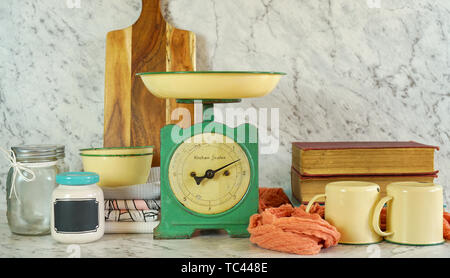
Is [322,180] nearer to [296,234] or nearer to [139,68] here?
[296,234]

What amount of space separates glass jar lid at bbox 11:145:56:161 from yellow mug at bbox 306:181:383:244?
2.23 feet

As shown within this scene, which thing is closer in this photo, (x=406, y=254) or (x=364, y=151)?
(x=406, y=254)

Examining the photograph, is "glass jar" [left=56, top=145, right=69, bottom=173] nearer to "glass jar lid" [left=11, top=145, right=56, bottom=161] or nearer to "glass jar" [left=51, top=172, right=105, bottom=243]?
"glass jar lid" [left=11, top=145, right=56, bottom=161]

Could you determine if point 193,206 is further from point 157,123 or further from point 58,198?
point 157,123

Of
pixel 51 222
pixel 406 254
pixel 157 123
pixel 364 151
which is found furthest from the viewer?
pixel 157 123

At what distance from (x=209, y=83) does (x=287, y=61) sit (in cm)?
53

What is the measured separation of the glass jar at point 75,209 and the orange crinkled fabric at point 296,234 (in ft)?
1.19

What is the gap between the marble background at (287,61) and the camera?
1.57 m

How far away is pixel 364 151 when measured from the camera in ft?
4.31

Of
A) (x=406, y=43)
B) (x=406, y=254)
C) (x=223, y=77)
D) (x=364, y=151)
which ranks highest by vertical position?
(x=406, y=43)

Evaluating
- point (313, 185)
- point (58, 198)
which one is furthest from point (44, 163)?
point (313, 185)

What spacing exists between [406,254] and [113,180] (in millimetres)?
728

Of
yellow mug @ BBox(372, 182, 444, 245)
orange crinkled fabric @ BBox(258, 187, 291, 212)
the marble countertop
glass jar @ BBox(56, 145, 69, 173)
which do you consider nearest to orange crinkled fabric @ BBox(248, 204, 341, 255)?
the marble countertop

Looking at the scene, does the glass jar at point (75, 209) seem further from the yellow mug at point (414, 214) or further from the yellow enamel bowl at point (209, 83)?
the yellow mug at point (414, 214)
